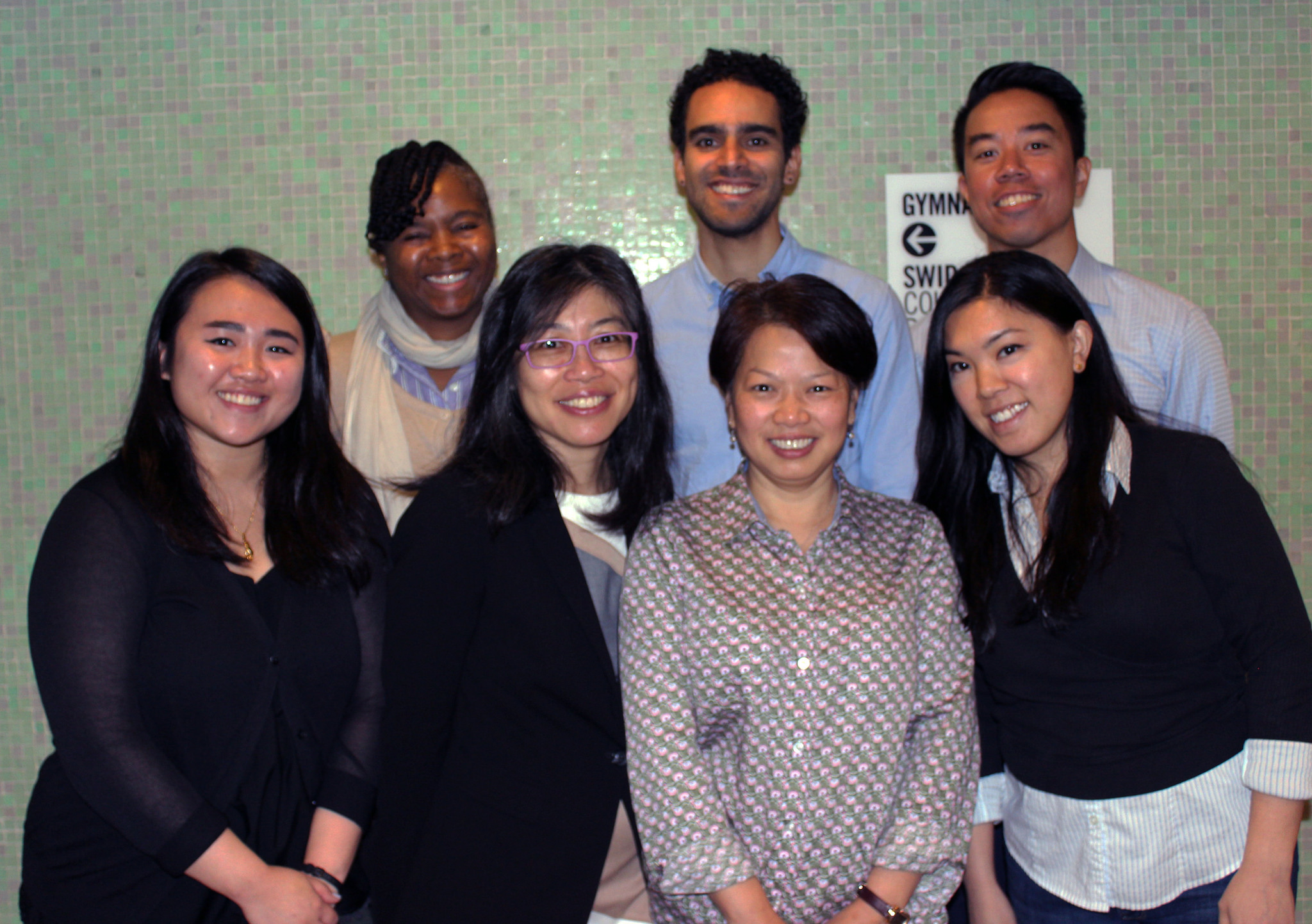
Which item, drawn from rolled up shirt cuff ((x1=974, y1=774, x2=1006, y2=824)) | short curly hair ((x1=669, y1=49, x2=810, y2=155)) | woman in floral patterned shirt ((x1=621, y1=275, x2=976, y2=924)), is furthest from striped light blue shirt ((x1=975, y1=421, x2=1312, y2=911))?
short curly hair ((x1=669, y1=49, x2=810, y2=155))

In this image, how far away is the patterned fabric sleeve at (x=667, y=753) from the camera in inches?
62.0

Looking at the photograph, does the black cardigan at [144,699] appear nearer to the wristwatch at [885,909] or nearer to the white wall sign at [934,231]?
the wristwatch at [885,909]

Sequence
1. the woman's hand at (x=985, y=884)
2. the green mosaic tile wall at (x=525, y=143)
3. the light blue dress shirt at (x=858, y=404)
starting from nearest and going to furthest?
the woman's hand at (x=985, y=884) → the light blue dress shirt at (x=858, y=404) → the green mosaic tile wall at (x=525, y=143)

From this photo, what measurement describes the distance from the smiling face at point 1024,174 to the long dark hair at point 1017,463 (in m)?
0.67

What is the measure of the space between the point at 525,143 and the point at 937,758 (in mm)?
2384

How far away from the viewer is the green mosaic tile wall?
322 cm

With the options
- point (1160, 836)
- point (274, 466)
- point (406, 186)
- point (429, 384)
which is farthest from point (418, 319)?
point (1160, 836)

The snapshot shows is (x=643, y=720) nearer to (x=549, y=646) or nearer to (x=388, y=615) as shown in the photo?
(x=549, y=646)

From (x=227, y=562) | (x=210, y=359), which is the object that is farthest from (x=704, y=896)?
(x=210, y=359)

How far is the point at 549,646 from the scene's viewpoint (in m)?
1.72

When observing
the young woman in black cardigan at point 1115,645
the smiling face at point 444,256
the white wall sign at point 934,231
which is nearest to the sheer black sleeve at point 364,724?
the smiling face at point 444,256

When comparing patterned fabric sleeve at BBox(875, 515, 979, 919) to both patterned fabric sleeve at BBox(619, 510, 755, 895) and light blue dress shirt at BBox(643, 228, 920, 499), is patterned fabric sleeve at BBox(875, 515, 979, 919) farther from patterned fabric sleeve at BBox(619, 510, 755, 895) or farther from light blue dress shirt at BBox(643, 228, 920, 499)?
light blue dress shirt at BBox(643, 228, 920, 499)

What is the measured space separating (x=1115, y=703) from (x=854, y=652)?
0.51 meters

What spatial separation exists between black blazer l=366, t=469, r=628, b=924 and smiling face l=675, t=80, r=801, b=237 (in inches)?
43.0
